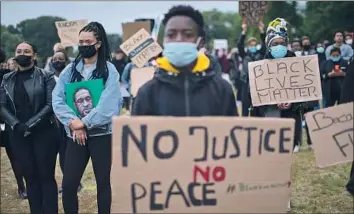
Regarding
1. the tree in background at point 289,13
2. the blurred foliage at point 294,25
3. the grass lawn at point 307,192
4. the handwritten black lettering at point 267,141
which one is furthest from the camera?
the tree in background at point 289,13

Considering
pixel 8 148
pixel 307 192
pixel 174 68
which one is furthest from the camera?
pixel 307 192

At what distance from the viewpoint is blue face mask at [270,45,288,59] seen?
4.53m

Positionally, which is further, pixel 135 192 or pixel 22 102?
pixel 22 102

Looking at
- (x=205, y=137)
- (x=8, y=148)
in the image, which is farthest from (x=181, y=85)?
(x=8, y=148)

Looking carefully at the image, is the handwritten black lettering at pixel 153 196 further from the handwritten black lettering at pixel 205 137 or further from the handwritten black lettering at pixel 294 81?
the handwritten black lettering at pixel 294 81

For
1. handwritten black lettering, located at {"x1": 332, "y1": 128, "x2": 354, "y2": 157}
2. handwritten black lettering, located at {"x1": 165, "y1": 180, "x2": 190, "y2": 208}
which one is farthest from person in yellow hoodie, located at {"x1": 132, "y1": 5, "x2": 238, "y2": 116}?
handwritten black lettering, located at {"x1": 332, "y1": 128, "x2": 354, "y2": 157}

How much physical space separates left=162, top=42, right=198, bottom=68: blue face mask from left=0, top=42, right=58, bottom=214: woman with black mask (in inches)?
82.1

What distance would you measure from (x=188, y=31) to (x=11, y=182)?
5.41 meters

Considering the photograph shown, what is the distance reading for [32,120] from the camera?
4234 mm

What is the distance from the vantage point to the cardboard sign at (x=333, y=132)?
279 centimetres

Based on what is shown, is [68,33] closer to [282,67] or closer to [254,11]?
[254,11]

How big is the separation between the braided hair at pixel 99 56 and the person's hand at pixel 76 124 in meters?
0.39

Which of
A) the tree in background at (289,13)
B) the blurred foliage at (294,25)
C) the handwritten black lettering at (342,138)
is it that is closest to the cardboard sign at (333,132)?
the handwritten black lettering at (342,138)

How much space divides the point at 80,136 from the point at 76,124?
11 centimetres
